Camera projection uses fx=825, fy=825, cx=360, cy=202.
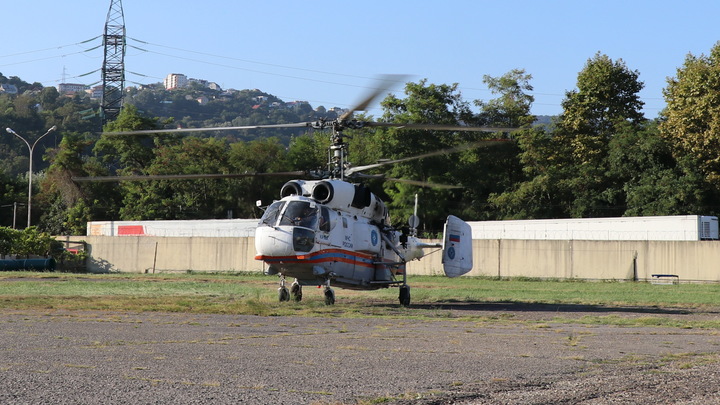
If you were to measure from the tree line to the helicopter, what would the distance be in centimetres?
1622

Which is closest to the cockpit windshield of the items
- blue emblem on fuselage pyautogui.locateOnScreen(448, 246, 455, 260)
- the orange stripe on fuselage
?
the orange stripe on fuselage

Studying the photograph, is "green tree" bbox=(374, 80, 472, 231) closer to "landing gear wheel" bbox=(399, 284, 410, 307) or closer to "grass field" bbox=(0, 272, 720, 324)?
"grass field" bbox=(0, 272, 720, 324)

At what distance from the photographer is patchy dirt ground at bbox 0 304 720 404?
6949 mm

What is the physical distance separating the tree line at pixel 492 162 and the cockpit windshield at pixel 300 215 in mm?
18801

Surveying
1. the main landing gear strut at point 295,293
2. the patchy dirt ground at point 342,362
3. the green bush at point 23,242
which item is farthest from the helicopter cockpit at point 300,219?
the green bush at point 23,242

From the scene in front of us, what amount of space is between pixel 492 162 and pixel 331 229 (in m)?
42.8

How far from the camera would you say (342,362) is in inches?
358

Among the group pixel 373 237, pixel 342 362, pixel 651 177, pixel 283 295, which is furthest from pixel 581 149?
pixel 342 362

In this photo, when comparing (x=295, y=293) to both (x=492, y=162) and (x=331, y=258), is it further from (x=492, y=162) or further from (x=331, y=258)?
(x=492, y=162)

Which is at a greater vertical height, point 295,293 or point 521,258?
point 521,258

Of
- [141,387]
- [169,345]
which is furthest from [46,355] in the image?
[141,387]

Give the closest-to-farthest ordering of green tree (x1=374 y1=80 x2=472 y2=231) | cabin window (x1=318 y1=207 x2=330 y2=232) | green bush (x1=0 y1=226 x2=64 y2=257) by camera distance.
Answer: cabin window (x1=318 y1=207 x2=330 y2=232)
green bush (x1=0 y1=226 x2=64 y2=257)
green tree (x1=374 y1=80 x2=472 y2=231)

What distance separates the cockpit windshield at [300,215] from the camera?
61.5 ft

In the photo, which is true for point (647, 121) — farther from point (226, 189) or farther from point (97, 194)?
point (97, 194)
